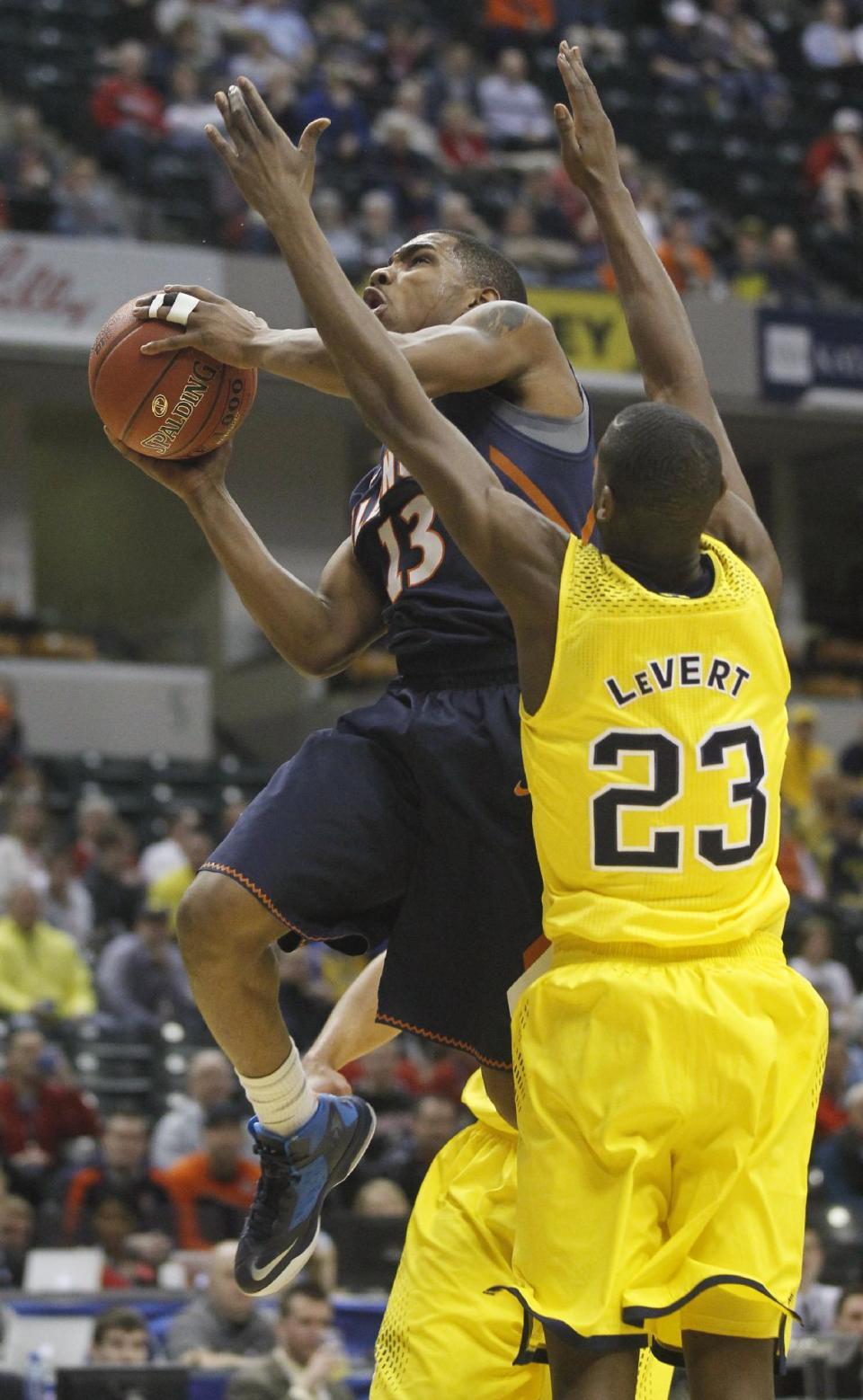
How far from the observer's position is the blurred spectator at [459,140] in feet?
61.0

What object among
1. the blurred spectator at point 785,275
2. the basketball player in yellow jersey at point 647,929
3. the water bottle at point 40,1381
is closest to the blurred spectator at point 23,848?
the water bottle at point 40,1381

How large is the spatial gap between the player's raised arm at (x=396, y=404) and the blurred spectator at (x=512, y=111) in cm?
1576

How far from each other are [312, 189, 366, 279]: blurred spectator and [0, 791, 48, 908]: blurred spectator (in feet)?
17.8

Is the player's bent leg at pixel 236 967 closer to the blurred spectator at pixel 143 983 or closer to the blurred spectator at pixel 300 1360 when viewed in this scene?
the blurred spectator at pixel 300 1360

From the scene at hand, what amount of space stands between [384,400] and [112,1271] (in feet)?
20.3

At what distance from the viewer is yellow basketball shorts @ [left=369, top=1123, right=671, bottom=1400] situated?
4.25m

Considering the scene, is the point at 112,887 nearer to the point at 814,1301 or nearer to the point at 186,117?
the point at 814,1301

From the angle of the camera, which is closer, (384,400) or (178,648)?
(384,400)

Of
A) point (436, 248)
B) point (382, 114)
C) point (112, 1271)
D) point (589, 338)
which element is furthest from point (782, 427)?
point (436, 248)

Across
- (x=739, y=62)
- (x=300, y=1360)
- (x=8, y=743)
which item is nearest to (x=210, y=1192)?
(x=300, y=1360)

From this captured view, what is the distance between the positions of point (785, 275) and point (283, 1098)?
16267 mm

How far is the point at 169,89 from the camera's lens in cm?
1742

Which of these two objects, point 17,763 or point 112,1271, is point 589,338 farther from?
point 112,1271

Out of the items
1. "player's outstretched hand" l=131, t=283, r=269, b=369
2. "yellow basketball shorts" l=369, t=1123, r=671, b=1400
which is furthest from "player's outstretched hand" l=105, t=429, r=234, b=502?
"yellow basketball shorts" l=369, t=1123, r=671, b=1400
